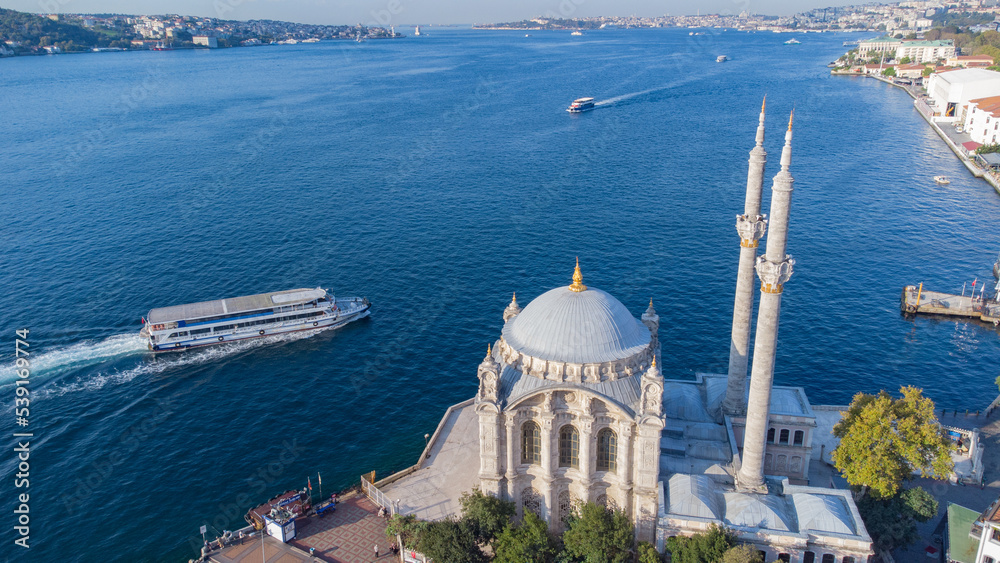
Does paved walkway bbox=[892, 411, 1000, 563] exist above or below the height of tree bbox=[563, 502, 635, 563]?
below

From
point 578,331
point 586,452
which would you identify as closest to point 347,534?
point 586,452

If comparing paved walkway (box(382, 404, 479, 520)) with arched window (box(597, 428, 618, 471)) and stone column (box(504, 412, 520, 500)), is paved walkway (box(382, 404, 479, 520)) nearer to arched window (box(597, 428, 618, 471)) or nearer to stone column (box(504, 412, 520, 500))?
stone column (box(504, 412, 520, 500))

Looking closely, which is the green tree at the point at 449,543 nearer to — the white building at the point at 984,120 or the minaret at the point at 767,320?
the minaret at the point at 767,320

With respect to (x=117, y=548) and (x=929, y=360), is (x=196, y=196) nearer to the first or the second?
(x=117, y=548)

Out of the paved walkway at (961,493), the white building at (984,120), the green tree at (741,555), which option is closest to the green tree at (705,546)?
the green tree at (741,555)

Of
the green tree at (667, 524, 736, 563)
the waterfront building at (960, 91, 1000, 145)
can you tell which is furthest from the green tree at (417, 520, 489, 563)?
the waterfront building at (960, 91, 1000, 145)

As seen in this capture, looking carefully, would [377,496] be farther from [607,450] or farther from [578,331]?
[578,331]
